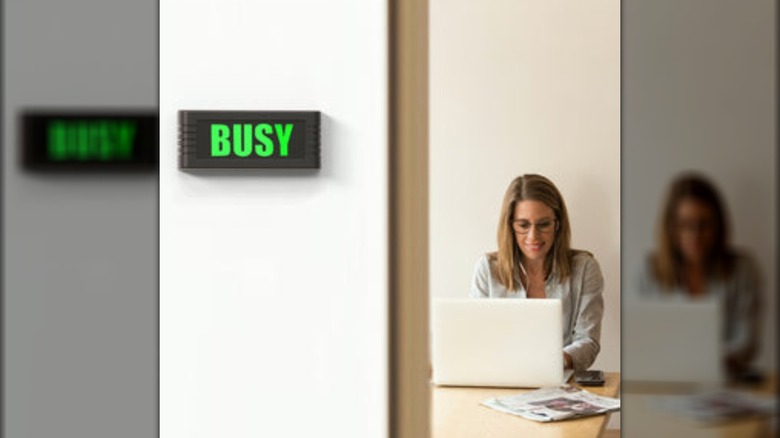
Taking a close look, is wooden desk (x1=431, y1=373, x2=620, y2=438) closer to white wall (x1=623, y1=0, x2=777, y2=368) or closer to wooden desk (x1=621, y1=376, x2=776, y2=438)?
wooden desk (x1=621, y1=376, x2=776, y2=438)

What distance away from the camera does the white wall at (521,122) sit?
3195 millimetres

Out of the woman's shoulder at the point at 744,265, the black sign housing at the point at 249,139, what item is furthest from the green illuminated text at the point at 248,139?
the woman's shoulder at the point at 744,265

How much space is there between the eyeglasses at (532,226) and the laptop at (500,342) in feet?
2.87

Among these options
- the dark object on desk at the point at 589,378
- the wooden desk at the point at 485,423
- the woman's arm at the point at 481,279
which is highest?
the woman's arm at the point at 481,279

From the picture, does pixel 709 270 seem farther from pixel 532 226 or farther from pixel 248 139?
pixel 532 226

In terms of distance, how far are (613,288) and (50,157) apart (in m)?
2.61

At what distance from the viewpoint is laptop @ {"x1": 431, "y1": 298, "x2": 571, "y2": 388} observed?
7.23ft

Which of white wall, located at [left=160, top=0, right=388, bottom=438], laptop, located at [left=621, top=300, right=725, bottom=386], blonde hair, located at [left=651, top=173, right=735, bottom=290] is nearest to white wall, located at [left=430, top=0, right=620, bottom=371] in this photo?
laptop, located at [left=621, top=300, right=725, bottom=386]

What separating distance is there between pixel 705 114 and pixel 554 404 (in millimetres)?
753

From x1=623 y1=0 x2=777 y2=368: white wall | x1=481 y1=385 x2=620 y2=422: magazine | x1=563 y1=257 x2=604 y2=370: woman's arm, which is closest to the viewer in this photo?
x1=623 y1=0 x2=777 y2=368: white wall

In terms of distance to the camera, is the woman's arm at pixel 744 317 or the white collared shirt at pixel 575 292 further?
the white collared shirt at pixel 575 292

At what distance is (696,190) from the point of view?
1553 millimetres

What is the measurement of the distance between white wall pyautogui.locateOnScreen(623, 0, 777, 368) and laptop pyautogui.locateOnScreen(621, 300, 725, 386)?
0.30ft

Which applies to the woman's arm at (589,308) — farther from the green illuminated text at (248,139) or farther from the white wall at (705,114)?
the green illuminated text at (248,139)
